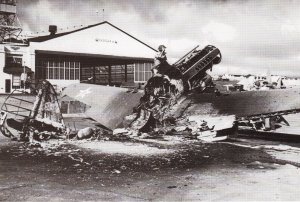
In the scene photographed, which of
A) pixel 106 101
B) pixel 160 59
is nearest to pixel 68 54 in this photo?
pixel 106 101

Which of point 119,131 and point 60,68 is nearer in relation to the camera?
point 119,131

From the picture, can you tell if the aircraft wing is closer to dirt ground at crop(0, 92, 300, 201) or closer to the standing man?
Result: the standing man

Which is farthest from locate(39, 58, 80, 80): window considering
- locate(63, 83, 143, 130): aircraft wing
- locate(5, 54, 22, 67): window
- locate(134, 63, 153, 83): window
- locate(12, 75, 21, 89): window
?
locate(63, 83, 143, 130): aircraft wing

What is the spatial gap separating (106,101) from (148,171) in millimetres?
7318

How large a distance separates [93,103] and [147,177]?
8.03 metres

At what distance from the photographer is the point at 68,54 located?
3988 cm

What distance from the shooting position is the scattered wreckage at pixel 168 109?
11.7m

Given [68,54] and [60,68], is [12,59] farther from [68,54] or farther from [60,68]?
[68,54]

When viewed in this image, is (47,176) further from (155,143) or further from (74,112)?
(74,112)

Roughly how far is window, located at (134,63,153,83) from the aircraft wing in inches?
1151

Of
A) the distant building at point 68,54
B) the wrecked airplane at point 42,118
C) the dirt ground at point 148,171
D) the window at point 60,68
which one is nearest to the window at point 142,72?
the distant building at point 68,54

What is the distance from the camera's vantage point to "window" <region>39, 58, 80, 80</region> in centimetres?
3972

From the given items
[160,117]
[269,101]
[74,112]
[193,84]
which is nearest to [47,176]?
[160,117]

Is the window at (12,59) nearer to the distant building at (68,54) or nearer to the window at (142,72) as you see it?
the distant building at (68,54)
